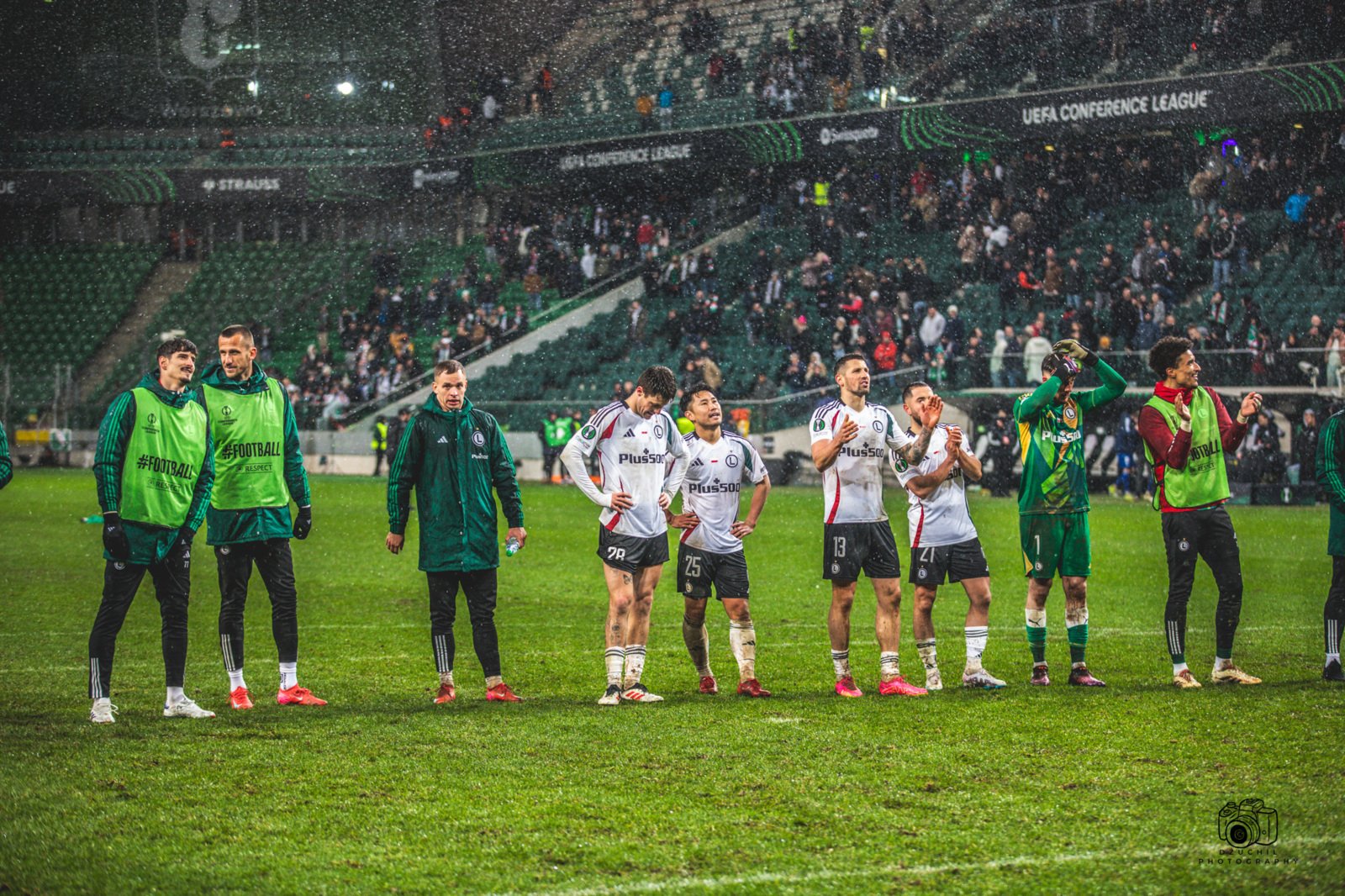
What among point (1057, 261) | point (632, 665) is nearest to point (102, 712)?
point (632, 665)

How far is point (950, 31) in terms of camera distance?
113 feet

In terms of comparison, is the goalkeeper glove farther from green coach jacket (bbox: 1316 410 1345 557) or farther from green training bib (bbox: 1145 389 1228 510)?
green coach jacket (bbox: 1316 410 1345 557)

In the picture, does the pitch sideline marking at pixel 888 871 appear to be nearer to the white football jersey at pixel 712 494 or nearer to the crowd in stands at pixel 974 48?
the white football jersey at pixel 712 494

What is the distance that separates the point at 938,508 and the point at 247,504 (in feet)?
14.0

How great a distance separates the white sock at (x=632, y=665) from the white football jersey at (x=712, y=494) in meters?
0.78

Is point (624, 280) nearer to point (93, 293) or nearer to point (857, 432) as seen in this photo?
point (93, 293)

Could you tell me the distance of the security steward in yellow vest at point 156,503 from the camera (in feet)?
24.3

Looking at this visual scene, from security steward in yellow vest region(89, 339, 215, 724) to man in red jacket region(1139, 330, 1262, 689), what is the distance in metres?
5.72

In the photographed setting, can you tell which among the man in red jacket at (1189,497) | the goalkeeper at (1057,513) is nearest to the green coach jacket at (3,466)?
the goalkeeper at (1057,513)

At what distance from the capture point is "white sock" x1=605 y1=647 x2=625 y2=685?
811cm

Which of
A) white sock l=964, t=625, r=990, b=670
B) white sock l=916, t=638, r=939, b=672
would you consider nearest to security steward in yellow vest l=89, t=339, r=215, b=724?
white sock l=916, t=638, r=939, b=672

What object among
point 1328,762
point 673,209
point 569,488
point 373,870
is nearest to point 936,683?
point 1328,762

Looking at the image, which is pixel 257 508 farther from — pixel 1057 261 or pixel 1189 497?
pixel 1057 261

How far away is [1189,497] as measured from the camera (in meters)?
8.52
